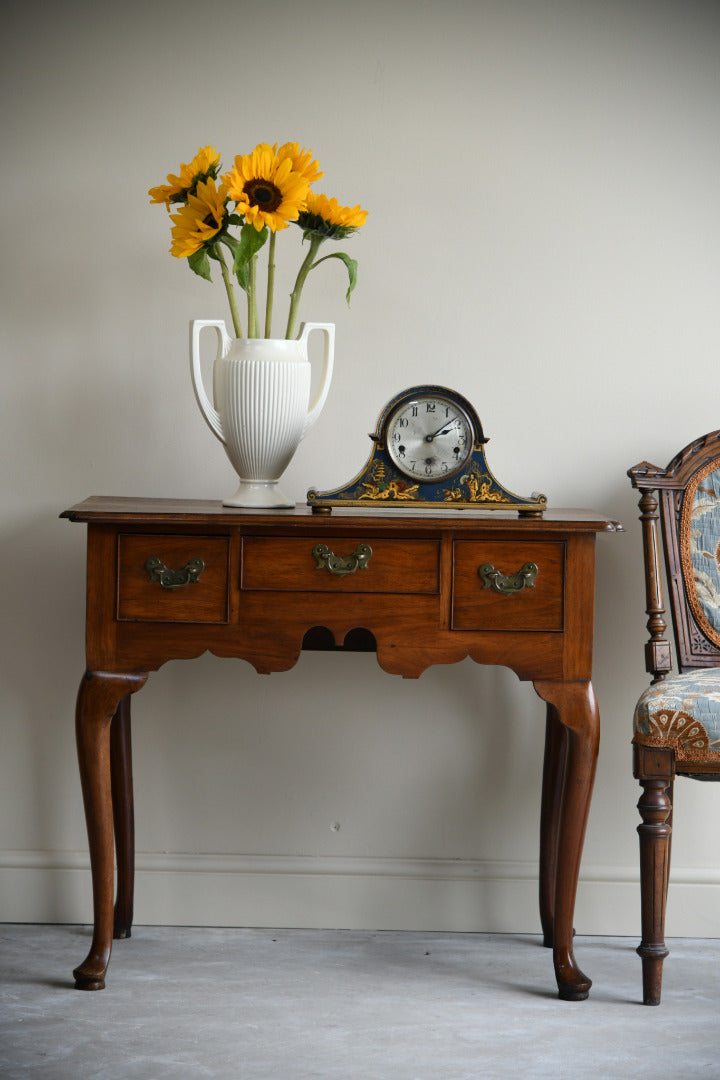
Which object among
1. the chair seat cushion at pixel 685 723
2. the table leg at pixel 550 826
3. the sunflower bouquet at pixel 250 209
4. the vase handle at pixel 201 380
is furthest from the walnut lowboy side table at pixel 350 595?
the sunflower bouquet at pixel 250 209

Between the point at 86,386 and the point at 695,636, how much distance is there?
1428 millimetres

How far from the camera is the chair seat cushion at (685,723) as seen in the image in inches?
70.1

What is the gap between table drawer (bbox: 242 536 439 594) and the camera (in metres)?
1.82

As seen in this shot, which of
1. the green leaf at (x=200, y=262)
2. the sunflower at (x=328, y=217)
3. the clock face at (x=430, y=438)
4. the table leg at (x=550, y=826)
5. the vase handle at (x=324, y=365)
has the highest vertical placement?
the sunflower at (x=328, y=217)

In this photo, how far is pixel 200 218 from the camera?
1.91 m

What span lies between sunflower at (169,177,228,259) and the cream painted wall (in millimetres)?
367

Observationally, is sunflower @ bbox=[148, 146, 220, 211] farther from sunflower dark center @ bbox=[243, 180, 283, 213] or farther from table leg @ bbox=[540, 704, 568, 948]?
table leg @ bbox=[540, 704, 568, 948]

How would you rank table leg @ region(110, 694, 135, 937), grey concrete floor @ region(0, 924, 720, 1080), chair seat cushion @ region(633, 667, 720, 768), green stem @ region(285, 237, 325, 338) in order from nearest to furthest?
grey concrete floor @ region(0, 924, 720, 1080), chair seat cushion @ region(633, 667, 720, 768), green stem @ region(285, 237, 325, 338), table leg @ region(110, 694, 135, 937)

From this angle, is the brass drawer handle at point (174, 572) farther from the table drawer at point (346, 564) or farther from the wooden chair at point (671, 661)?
the wooden chair at point (671, 661)

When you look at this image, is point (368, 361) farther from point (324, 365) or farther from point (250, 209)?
point (250, 209)

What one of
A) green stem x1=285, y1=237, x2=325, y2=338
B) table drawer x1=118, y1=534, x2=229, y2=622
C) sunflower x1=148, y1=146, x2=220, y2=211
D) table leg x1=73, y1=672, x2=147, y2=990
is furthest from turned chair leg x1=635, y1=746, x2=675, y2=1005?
sunflower x1=148, y1=146, x2=220, y2=211

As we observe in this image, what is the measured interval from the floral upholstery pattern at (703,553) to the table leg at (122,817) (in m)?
1.22

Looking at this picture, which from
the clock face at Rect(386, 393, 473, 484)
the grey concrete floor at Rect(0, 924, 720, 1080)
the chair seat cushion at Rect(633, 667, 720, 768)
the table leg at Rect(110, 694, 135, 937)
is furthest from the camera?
the table leg at Rect(110, 694, 135, 937)

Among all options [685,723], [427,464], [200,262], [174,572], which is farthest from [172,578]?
[685,723]
